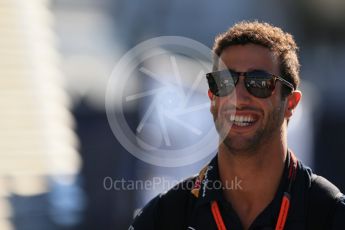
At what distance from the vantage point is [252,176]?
2.86m

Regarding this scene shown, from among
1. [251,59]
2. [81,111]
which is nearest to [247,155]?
[251,59]

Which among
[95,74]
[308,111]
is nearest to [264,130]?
[95,74]

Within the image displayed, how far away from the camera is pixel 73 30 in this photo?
704 centimetres

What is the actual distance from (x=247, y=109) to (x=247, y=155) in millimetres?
197

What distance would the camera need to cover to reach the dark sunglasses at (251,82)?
2793 millimetres

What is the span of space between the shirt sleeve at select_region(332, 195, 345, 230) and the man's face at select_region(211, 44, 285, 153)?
1.42 feet

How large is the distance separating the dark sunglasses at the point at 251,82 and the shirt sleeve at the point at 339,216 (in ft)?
1.85

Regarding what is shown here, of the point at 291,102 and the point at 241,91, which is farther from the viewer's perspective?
the point at 291,102

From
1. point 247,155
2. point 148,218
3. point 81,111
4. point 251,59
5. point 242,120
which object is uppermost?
point 251,59

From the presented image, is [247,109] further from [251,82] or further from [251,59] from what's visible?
[251,59]

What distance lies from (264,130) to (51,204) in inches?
156

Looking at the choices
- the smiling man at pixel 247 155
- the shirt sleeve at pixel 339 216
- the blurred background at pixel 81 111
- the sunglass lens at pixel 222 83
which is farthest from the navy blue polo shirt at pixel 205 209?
the blurred background at pixel 81 111

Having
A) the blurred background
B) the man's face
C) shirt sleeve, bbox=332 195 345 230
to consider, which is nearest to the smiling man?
the man's face

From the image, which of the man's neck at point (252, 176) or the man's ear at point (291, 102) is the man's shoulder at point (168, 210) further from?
the man's ear at point (291, 102)
